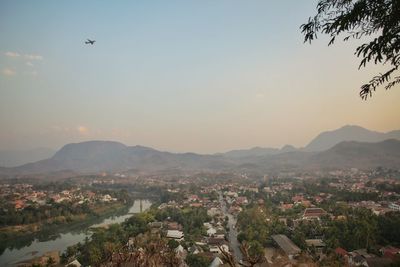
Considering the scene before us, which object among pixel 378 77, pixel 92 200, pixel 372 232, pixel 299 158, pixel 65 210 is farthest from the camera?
pixel 299 158

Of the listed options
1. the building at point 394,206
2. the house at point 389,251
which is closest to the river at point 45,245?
the house at point 389,251

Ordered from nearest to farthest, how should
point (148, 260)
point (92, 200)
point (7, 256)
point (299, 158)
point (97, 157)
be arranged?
point (148, 260), point (7, 256), point (92, 200), point (299, 158), point (97, 157)

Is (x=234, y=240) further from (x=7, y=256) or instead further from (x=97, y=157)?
(x=97, y=157)

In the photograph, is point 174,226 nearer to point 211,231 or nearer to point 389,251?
point 211,231

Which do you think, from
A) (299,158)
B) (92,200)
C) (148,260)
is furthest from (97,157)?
(148,260)

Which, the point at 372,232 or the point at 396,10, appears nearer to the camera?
the point at 396,10

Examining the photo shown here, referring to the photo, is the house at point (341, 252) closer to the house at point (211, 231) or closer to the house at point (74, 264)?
the house at point (211, 231)

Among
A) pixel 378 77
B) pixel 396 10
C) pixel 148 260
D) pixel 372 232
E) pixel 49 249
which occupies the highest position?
pixel 396 10
